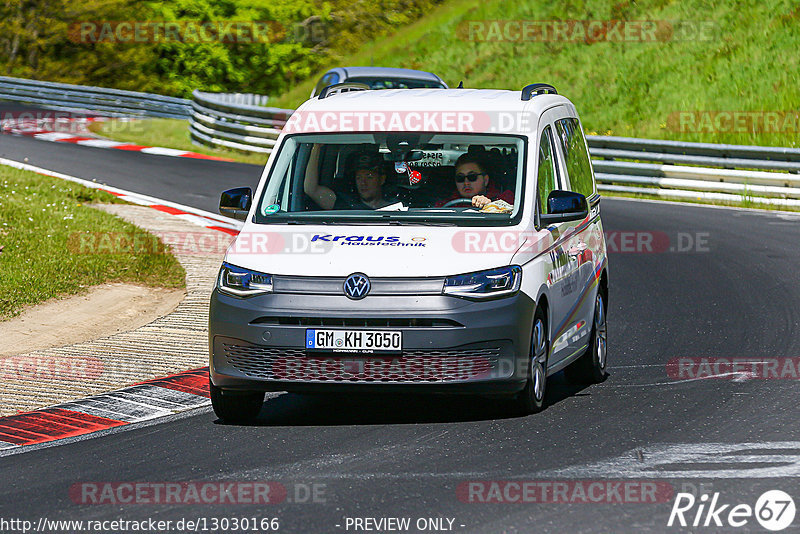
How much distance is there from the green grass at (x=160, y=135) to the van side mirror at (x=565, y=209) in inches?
766

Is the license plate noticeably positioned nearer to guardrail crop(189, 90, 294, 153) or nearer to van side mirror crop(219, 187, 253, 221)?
van side mirror crop(219, 187, 253, 221)

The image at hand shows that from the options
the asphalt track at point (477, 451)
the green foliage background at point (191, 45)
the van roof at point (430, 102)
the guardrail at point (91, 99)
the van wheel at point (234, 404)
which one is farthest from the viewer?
the green foliage background at point (191, 45)

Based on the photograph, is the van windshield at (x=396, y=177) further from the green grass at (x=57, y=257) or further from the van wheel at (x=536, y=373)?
the green grass at (x=57, y=257)

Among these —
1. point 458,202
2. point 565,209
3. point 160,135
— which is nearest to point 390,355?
point 458,202

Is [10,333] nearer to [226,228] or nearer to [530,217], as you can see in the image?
[530,217]

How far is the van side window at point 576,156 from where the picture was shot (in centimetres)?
980

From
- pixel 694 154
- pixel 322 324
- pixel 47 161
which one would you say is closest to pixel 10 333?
pixel 322 324

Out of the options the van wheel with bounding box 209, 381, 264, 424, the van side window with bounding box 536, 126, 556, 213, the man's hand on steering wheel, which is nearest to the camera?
the van wheel with bounding box 209, 381, 264, 424

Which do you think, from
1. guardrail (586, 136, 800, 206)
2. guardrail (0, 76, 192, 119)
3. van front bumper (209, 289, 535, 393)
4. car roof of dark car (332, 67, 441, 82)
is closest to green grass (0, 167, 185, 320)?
van front bumper (209, 289, 535, 393)

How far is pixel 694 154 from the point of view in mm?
24781

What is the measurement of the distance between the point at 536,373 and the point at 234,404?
183 centimetres

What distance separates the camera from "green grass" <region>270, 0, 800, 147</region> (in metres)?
32.2

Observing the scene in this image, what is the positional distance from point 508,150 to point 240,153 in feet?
68.7

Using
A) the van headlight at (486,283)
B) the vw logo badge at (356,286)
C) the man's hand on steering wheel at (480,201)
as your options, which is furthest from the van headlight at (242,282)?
the man's hand on steering wheel at (480,201)
